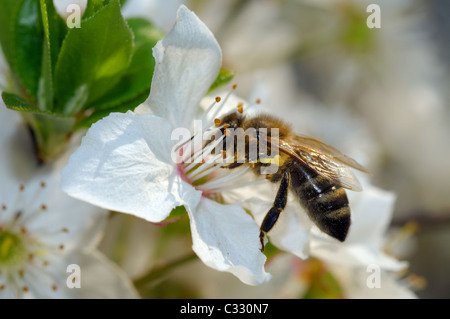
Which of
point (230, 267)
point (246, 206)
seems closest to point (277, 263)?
point (246, 206)

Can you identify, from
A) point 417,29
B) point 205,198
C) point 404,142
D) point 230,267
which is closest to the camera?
point 230,267

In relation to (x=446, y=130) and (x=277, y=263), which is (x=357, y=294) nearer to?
(x=277, y=263)

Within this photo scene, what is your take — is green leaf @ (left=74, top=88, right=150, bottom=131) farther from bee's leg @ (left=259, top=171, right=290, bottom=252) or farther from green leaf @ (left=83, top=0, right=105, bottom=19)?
bee's leg @ (left=259, top=171, right=290, bottom=252)

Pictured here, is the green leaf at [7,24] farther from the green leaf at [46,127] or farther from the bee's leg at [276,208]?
the bee's leg at [276,208]

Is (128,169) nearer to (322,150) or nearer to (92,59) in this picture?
(92,59)

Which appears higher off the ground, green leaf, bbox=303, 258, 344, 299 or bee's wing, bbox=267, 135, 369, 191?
bee's wing, bbox=267, 135, 369, 191

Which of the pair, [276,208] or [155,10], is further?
[155,10]

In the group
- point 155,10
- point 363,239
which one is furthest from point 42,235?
point 155,10

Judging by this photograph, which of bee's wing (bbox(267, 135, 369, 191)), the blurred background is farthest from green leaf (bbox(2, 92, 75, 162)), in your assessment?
the blurred background
